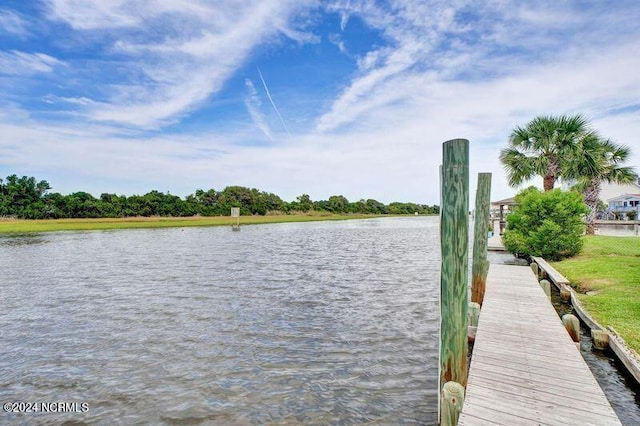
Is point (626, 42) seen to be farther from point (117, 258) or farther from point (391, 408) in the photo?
point (117, 258)

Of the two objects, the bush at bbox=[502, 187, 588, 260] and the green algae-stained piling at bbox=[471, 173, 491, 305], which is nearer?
the green algae-stained piling at bbox=[471, 173, 491, 305]

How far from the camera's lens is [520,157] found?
1002 inches

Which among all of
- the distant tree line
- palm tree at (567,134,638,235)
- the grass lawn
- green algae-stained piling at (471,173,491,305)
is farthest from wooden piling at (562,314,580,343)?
the distant tree line

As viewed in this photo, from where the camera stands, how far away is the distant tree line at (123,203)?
6469 cm

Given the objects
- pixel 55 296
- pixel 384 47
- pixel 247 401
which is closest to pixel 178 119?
pixel 384 47

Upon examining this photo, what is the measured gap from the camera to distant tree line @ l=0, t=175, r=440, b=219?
64688mm

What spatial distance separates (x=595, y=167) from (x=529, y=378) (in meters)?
24.4

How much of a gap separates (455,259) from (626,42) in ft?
56.6

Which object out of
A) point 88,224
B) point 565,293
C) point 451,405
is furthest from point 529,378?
point 88,224

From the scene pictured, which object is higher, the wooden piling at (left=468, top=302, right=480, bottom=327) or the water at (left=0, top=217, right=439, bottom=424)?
the wooden piling at (left=468, top=302, right=480, bottom=327)

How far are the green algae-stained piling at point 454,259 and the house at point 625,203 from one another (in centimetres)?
6387

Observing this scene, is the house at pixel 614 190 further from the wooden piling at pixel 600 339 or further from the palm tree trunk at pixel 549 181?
the wooden piling at pixel 600 339

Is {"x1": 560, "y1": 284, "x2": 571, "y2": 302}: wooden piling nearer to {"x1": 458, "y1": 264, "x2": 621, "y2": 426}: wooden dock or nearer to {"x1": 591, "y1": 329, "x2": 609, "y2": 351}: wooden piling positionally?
{"x1": 458, "y1": 264, "x2": 621, "y2": 426}: wooden dock

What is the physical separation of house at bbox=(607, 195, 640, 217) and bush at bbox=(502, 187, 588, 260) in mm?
47552
